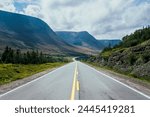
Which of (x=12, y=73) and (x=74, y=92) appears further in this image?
(x=12, y=73)

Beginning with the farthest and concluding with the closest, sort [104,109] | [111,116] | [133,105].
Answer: [133,105]
[104,109]
[111,116]

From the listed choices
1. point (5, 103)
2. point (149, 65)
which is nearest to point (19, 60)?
point (149, 65)

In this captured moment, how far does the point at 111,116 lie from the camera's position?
894 cm

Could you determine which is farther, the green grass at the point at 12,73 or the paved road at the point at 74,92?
the green grass at the point at 12,73

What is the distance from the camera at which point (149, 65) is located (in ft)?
92.1

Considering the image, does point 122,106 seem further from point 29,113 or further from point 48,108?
point 29,113

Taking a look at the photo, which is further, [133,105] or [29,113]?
[133,105]

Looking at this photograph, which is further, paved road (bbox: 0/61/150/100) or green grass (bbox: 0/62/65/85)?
green grass (bbox: 0/62/65/85)

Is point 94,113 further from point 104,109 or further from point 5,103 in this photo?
point 5,103

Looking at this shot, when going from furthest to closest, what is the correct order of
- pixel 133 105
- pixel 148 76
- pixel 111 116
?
pixel 148 76 < pixel 133 105 < pixel 111 116

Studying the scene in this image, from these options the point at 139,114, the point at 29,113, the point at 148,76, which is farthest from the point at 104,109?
the point at 148,76

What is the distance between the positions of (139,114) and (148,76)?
54.4 ft

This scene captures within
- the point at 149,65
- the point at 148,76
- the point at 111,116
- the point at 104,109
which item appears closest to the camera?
the point at 111,116

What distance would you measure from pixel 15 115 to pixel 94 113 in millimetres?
2652
